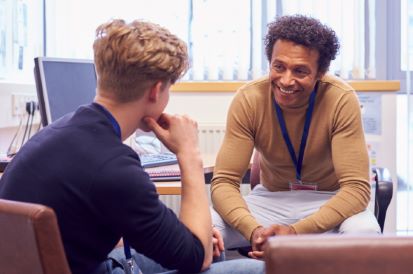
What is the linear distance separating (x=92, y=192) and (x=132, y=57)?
310mm

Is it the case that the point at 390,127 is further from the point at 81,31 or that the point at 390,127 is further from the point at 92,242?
the point at 92,242

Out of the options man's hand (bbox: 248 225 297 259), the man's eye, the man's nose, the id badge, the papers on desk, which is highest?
the man's eye

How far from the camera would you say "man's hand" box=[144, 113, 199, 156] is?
1.57 metres

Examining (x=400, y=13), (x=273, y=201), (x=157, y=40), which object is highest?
(x=400, y=13)

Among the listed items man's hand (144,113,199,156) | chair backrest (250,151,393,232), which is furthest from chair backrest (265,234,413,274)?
chair backrest (250,151,393,232)

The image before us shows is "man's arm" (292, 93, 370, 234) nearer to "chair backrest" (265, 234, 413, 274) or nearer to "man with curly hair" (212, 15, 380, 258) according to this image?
"man with curly hair" (212, 15, 380, 258)

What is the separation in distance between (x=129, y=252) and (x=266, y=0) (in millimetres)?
2297

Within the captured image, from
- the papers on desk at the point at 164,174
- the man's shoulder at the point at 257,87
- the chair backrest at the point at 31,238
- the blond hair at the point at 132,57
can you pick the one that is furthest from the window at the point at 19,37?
the chair backrest at the point at 31,238

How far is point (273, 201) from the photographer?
2232mm

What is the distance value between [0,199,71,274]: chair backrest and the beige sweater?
1045 millimetres

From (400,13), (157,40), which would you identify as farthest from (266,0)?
(157,40)

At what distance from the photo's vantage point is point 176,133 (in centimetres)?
159

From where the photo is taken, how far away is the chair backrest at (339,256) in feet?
2.74

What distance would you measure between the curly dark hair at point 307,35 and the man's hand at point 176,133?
69 cm
